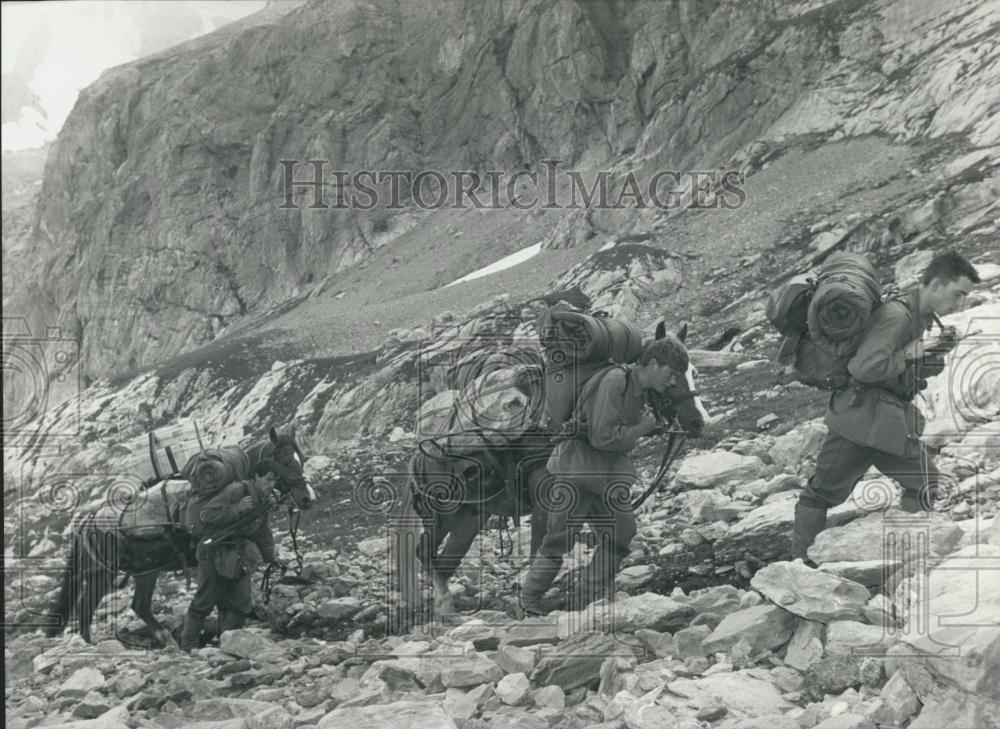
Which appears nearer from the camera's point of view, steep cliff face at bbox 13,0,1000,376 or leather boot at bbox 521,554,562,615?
leather boot at bbox 521,554,562,615

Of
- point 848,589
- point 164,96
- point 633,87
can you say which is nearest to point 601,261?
point 848,589

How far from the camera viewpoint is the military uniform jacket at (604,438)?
4.39 meters

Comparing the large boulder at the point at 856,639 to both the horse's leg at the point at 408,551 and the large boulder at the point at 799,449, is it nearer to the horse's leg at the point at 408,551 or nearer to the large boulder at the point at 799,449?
the large boulder at the point at 799,449

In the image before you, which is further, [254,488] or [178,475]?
[178,475]

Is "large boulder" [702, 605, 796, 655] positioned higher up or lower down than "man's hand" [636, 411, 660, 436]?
lower down

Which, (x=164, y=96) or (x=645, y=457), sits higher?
(x=164, y=96)

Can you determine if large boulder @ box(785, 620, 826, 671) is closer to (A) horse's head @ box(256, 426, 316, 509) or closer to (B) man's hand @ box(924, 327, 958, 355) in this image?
(B) man's hand @ box(924, 327, 958, 355)

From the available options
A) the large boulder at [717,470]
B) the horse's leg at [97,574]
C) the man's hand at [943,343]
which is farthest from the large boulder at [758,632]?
the horse's leg at [97,574]

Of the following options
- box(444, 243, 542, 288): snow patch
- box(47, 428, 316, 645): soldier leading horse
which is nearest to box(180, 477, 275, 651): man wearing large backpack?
box(47, 428, 316, 645): soldier leading horse

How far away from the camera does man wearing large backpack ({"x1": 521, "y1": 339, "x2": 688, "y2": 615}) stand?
439 centimetres

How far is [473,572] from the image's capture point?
581cm

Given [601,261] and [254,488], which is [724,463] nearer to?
[254,488]

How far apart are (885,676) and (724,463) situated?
2615mm

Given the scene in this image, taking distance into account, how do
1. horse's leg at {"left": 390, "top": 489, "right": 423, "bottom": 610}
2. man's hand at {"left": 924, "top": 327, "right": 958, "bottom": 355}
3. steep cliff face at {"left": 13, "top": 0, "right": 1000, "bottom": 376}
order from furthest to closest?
1. steep cliff face at {"left": 13, "top": 0, "right": 1000, "bottom": 376}
2. horse's leg at {"left": 390, "top": 489, "right": 423, "bottom": 610}
3. man's hand at {"left": 924, "top": 327, "right": 958, "bottom": 355}
